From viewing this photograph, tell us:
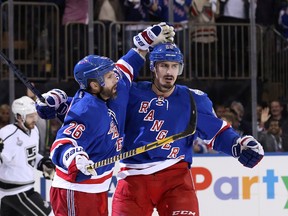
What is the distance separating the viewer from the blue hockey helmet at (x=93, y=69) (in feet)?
15.0

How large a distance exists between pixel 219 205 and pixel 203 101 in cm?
228

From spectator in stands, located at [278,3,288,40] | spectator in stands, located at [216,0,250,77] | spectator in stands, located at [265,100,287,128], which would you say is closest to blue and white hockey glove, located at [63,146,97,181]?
spectator in stands, located at [265,100,287,128]

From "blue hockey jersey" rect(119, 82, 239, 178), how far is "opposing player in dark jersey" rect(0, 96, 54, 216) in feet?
6.05

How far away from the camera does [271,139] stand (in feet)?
24.6

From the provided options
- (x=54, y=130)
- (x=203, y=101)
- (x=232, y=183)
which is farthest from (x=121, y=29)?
(x=203, y=101)

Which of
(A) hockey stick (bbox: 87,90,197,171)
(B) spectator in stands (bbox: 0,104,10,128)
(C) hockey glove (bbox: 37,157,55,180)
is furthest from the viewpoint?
(B) spectator in stands (bbox: 0,104,10,128)

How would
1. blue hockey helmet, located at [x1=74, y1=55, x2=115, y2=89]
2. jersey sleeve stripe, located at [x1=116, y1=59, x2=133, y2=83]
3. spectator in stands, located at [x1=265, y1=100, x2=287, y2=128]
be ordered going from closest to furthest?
blue hockey helmet, located at [x1=74, y1=55, x2=115, y2=89] → jersey sleeve stripe, located at [x1=116, y1=59, x2=133, y2=83] → spectator in stands, located at [x1=265, y1=100, x2=287, y2=128]

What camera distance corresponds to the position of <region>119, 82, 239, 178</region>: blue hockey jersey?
4.88 meters

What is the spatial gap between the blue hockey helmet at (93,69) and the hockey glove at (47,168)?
6.91ft

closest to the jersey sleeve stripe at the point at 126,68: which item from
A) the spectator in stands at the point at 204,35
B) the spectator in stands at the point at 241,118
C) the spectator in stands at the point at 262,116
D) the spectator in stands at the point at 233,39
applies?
the spectator in stands at the point at 241,118

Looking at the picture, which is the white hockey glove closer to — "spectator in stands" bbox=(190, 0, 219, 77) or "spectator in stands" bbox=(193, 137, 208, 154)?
"spectator in stands" bbox=(193, 137, 208, 154)

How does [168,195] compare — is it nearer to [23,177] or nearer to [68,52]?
[23,177]

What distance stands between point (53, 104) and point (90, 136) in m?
0.52

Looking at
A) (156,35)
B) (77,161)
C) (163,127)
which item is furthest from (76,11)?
(77,161)
